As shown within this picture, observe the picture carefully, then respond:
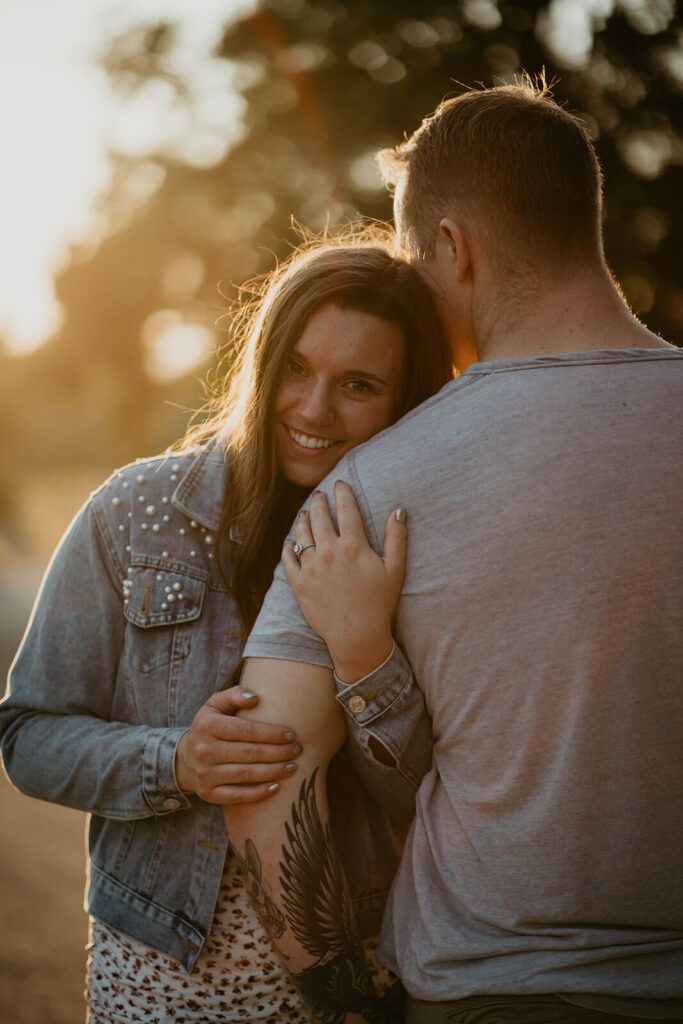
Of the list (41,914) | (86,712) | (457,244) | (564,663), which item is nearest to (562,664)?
(564,663)

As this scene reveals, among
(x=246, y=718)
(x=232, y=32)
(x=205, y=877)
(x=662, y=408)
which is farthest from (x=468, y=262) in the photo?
(x=232, y=32)

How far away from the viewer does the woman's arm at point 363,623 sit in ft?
5.48

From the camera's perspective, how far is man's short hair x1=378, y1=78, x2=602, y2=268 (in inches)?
72.5

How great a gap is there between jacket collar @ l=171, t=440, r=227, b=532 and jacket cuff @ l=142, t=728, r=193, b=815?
58 cm

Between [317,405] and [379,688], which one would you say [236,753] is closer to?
[379,688]

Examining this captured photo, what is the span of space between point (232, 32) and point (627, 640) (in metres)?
7.87

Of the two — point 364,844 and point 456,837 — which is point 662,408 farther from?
point 364,844

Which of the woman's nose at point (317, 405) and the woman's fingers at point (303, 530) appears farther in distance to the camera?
the woman's nose at point (317, 405)

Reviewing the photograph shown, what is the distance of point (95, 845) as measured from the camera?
2332 mm

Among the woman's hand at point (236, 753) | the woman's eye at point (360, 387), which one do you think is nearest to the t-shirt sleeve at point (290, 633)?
the woman's hand at point (236, 753)

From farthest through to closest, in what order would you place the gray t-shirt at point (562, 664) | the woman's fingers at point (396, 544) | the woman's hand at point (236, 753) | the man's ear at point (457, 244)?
the man's ear at point (457, 244)
the woman's hand at point (236, 753)
the woman's fingers at point (396, 544)
the gray t-shirt at point (562, 664)

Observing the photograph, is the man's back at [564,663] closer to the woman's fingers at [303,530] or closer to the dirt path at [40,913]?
the woman's fingers at [303,530]

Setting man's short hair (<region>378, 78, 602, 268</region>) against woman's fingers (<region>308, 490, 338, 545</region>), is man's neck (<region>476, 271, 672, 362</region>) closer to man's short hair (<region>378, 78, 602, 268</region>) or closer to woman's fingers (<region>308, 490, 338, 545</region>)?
man's short hair (<region>378, 78, 602, 268</region>)

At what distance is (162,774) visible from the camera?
2068 millimetres
